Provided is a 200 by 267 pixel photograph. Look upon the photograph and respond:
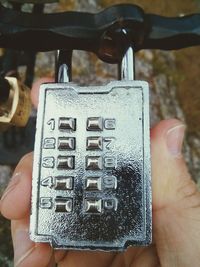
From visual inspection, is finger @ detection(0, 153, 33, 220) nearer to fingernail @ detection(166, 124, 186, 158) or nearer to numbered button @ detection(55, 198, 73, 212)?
numbered button @ detection(55, 198, 73, 212)

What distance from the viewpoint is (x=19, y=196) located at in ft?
2.60

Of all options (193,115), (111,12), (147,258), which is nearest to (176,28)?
(111,12)

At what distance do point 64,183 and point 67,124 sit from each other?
0.30 ft

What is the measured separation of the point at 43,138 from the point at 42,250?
22 cm

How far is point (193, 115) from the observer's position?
4.96 feet

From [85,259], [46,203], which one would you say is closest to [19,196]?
[46,203]

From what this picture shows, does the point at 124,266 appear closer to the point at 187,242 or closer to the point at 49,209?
the point at 187,242

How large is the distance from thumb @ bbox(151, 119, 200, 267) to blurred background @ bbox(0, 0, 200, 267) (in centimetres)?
59

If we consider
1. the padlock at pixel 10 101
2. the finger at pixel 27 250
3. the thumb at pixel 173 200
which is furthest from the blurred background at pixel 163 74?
the thumb at pixel 173 200

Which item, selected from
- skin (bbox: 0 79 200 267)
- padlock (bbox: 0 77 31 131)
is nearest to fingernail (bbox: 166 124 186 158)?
skin (bbox: 0 79 200 267)

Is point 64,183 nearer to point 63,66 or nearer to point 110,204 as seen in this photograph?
point 110,204

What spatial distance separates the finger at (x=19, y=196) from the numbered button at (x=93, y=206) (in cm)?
13

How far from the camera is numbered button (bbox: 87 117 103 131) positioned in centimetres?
74

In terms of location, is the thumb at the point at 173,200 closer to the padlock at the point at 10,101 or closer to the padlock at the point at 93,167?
the padlock at the point at 93,167
